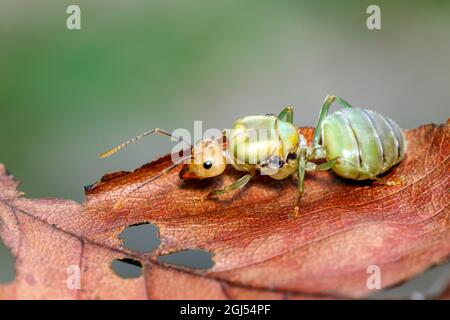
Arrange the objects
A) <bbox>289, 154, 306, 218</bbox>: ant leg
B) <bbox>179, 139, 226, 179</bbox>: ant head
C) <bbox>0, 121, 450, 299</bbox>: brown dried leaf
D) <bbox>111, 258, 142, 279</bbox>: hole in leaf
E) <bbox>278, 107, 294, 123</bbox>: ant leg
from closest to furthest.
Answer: <bbox>0, 121, 450, 299</bbox>: brown dried leaf → <bbox>111, 258, 142, 279</bbox>: hole in leaf → <bbox>289, 154, 306, 218</bbox>: ant leg → <bbox>179, 139, 226, 179</bbox>: ant head → <bbox>278, 107, 294, 123</bbox>: ant leg

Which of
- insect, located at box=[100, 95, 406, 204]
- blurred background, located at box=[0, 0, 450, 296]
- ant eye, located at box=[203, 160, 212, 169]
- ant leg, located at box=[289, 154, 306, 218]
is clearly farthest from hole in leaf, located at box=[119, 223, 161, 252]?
blurred background, located at box=[0, 0, 450, 296]

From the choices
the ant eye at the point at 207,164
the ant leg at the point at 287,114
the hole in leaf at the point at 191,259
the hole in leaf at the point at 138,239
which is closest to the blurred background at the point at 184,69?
the ant leg at the point at 287,114

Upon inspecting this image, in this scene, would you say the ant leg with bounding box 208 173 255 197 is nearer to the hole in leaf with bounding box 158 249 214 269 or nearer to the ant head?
the ant head

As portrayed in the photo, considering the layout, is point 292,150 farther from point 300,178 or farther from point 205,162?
point 205,162
